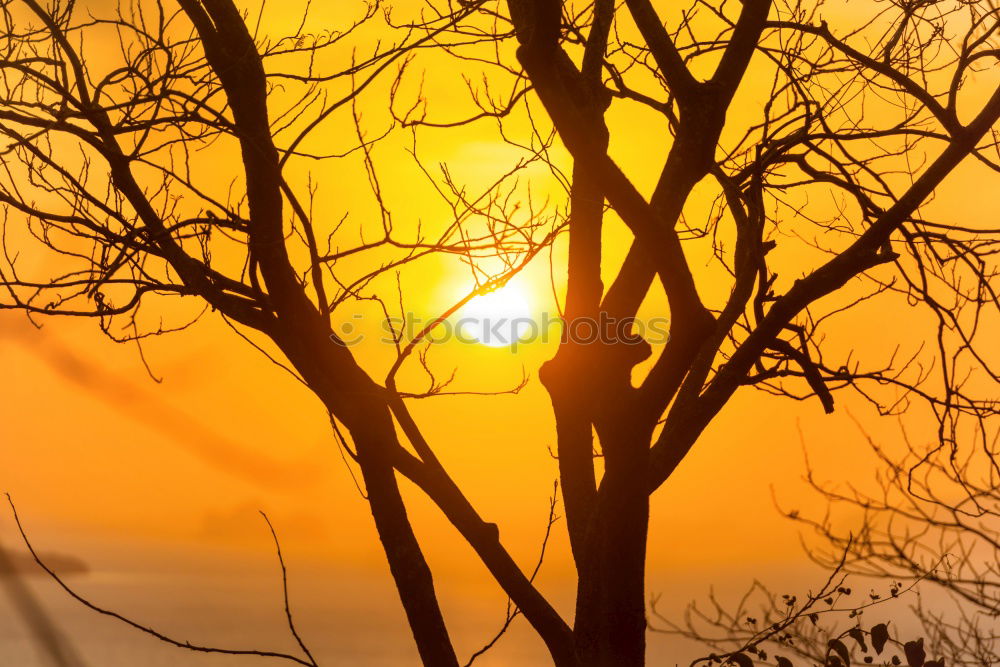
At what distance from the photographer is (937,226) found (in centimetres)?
518

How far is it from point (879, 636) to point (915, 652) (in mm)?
272

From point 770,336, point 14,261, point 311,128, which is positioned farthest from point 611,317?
point 14,261

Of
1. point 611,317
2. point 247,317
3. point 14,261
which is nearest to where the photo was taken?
point 611,317

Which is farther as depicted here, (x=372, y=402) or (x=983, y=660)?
(x=983, y=660)

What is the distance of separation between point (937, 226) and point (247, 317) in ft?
11.6

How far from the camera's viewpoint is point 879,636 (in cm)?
532

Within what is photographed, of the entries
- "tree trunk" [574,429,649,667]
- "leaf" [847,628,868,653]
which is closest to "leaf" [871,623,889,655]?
"leaf" [847,628,868,653]

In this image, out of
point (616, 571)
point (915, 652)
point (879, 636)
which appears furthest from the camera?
point (879, 636)

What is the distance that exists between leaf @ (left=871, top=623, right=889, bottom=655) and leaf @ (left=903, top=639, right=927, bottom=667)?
0.68ft

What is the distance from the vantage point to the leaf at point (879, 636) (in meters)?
5.30

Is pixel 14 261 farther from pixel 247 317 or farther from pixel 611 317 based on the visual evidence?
pixel 611 317

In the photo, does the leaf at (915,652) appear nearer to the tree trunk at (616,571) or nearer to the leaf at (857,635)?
the leaf at (857,635)

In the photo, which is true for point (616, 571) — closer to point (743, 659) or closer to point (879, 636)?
point (743, 659)

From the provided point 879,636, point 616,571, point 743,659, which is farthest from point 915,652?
point 616,571
